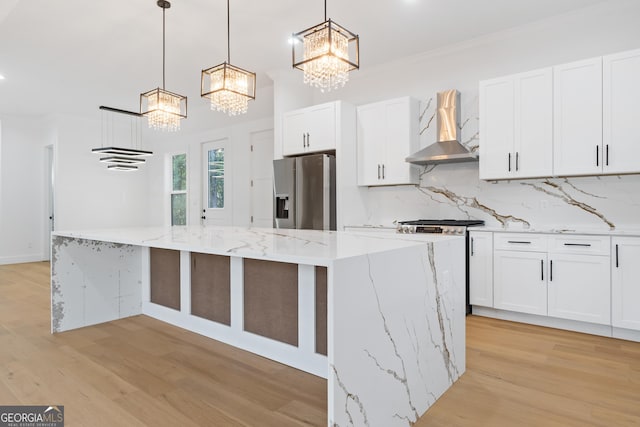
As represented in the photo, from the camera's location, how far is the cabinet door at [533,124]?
11.0 ft

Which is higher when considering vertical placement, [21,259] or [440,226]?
[440,226]

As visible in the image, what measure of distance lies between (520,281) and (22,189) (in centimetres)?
841

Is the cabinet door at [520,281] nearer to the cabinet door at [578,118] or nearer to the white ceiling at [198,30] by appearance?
the cabinet door at [578,118]

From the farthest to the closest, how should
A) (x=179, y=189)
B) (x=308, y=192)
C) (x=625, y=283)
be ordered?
(x=179, y=189) < (x=308, y=192) < (x=625, y=283)

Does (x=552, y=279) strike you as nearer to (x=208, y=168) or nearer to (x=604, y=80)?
(x=604, y=80)

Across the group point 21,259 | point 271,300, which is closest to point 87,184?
point 21,259

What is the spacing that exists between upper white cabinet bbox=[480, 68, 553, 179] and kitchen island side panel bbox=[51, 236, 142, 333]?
3.49 m

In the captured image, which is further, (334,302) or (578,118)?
(578,118)

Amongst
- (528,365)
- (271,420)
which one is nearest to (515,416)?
(528,365)

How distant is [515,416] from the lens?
73.1 inches

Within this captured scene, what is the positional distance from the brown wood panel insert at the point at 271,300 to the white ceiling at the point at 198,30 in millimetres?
2283

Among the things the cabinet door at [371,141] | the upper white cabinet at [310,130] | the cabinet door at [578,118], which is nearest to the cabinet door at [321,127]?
the upper white cabinet at [310,130]

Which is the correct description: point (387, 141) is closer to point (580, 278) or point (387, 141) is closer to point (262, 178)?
point (580, 278)

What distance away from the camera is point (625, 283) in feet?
9.46
